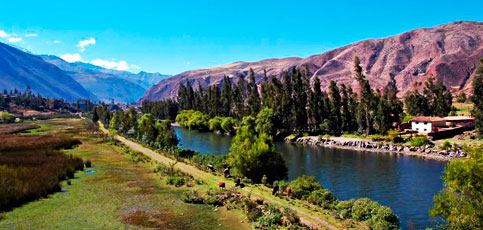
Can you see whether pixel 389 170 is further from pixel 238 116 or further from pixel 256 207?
pixel 238 116

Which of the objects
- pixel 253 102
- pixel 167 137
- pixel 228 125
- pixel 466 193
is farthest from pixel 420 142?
pixel 253 102

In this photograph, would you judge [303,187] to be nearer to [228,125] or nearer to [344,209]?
[344,209]

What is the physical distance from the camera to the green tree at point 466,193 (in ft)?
85.0

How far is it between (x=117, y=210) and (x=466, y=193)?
30.9 m

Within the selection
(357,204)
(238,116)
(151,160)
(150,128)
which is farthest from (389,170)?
(238,116)

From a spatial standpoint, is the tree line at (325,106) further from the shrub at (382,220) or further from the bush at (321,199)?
the shrub at (382,220)

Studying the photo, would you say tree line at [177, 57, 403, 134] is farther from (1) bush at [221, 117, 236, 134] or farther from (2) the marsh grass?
(2) the marsh grass

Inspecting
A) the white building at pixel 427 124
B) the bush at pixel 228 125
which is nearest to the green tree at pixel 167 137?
the bush at pixel 228 125

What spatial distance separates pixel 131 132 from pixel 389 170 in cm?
8991

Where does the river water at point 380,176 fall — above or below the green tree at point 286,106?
below

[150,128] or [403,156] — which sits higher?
[150,128]

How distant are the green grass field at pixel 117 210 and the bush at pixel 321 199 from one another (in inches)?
417

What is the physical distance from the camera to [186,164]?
64.9 metres

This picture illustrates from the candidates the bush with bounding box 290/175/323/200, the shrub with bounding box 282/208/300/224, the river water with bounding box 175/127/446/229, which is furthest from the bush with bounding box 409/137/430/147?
the shrub with bounding box 282/208/300/224
